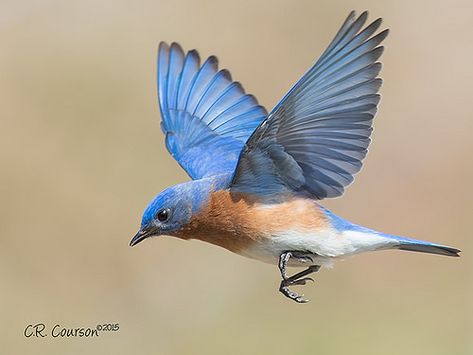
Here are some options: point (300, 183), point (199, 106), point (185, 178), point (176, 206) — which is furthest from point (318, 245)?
point (185, 178)

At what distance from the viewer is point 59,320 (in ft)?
25.2

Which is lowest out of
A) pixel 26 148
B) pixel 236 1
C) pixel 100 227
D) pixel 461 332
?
pixel 461 332

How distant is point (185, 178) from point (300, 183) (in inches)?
153

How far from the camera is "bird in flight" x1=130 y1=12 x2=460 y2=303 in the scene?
4.40 m

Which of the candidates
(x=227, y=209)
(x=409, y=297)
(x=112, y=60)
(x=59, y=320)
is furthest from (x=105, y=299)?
(x=227, y=209)

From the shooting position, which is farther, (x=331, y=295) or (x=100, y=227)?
(x=100, y=227)

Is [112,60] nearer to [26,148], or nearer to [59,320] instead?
[26,148]

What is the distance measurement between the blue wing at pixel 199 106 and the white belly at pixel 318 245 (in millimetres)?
1102

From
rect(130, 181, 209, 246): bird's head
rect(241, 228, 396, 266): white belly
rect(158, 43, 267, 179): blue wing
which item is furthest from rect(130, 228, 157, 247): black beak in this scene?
rect(158, 43, 267, 179): blue wing

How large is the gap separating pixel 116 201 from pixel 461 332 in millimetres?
2910

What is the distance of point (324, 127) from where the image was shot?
182 inches

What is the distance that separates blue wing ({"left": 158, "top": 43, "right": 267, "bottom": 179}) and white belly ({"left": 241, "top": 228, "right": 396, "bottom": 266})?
1102 mm

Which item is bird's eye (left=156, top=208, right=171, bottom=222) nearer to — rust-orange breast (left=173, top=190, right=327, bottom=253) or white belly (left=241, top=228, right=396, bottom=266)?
rust-orange breast (left=173, top=190, right=327, bottom=253)

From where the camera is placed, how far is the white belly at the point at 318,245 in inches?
187
